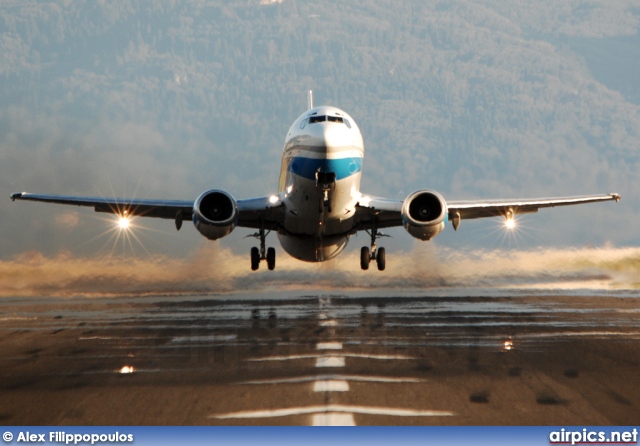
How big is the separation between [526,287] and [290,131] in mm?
20825

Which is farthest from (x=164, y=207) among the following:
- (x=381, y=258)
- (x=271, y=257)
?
(x=381, y=258)

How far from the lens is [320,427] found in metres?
10.7

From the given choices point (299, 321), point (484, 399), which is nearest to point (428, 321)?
point (299, 321)

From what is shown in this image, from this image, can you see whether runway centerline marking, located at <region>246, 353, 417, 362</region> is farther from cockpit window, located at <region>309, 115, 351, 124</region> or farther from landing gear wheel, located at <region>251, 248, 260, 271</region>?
landing gear wheel, located at <region>251, 248, 260, 271</region>

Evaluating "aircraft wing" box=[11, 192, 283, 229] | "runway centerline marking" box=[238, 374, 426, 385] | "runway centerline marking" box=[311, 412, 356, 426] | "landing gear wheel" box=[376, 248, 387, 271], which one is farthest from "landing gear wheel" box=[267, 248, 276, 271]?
Answer: "runway centerline marking" box=[311, 412, 356, 426]

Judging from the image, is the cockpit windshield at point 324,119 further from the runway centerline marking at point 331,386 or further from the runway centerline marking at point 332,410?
the runway centerline marking at point 332,410

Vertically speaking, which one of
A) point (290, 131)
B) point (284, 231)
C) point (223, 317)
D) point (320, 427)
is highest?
point (290, 131)

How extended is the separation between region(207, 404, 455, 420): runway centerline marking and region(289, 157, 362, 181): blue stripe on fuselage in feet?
53.9

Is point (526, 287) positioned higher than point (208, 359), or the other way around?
point (526, 287)

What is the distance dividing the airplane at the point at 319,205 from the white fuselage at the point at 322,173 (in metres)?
0.03

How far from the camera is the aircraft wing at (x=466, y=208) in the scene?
31669 millimetres

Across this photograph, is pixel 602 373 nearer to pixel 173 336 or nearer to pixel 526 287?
pixel 173 336

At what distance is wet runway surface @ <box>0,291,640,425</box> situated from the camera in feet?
39.6

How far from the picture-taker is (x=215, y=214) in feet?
96.3
